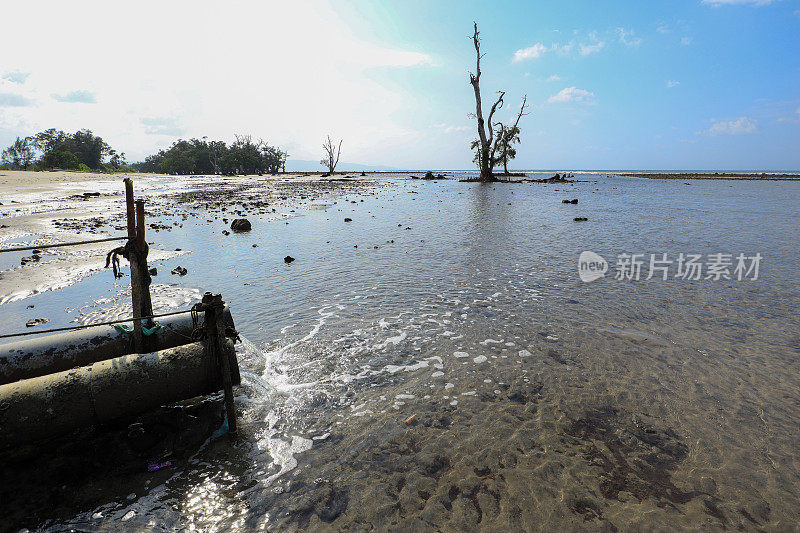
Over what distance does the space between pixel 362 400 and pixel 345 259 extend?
8368 millimetres

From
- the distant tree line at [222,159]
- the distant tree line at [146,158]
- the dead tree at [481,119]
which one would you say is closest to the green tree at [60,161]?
the distant tree line at [146,158]

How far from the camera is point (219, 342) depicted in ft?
15.1

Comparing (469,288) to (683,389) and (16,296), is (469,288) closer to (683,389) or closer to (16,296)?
(683,389)

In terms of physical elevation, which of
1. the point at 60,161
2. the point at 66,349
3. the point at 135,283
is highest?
the point at 60,161

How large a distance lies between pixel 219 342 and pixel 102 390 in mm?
1229

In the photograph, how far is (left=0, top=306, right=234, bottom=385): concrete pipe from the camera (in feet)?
15.2

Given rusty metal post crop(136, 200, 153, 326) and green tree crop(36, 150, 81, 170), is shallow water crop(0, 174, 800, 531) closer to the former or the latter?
rusty metal post crop(136, 200, 153, 326)

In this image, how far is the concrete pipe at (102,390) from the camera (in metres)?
3.72

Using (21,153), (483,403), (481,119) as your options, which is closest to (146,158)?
(21,153)

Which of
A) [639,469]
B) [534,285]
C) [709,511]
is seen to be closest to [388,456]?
[639,469]

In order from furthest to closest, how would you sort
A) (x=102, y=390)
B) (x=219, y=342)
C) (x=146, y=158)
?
(x=146, y=158) < (x=219, y=342) < (x=102, y=390)

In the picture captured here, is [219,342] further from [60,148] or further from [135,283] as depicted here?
[60,148]

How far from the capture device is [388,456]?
14.2 feet

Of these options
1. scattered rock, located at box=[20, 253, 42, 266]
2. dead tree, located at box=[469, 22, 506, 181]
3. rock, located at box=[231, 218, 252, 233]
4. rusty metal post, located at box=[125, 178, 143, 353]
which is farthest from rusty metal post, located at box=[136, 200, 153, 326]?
dead tree, located at box=[469, 22, 506, 181]
